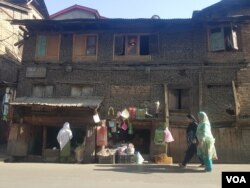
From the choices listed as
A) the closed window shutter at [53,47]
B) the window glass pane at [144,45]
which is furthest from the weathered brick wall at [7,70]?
the window glass pane at [144,45]

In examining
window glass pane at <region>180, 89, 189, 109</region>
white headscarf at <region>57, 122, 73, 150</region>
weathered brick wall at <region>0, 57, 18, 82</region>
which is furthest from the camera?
weathered brick wall at <region>0, 57, 18, 82</region>

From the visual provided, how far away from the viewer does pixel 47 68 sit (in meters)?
17.3

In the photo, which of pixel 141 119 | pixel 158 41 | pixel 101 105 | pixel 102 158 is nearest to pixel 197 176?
pixel 102 158

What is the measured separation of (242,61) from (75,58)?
8.60m

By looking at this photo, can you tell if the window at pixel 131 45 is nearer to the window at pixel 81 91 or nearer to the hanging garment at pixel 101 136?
the window at pixel 81 91

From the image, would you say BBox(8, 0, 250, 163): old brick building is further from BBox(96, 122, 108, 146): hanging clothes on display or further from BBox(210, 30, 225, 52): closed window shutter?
BBox(96, 122, 108, 146): hanging clothes on display

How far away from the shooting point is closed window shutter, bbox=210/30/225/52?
16364 millimetres

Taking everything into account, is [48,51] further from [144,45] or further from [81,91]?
[144,45]

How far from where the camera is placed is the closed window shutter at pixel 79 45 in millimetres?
17297

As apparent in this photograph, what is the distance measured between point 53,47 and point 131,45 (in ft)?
14.0

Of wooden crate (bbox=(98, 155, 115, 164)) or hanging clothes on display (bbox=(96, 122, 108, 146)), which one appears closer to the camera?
wooden crate (bbox=(98, 155, 115, 164))

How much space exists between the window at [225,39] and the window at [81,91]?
6.61 m

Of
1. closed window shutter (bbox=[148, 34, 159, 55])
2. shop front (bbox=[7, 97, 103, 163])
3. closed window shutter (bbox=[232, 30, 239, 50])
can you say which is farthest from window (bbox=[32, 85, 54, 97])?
closed window shutter (bbox=[232, 30, 239, 50])

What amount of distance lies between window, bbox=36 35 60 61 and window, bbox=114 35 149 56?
3268mm
